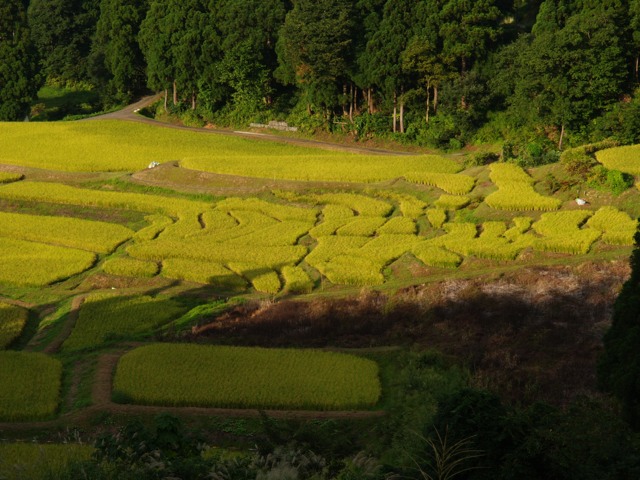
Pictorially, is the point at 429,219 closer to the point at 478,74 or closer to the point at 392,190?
the point at 392,190

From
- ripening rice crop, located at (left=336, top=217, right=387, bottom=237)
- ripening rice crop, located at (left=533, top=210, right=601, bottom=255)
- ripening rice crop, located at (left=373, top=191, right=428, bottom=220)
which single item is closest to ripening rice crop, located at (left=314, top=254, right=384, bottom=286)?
ripening rice crop, located at (left=336, top=217, right=387, bottom=237)

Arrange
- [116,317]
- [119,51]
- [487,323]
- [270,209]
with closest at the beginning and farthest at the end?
[487,323] < [116,317] < [270,209] < [119,51]

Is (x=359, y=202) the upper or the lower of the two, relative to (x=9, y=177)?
upper

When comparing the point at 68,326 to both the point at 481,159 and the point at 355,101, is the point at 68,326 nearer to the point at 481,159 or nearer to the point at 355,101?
the point at 481,159

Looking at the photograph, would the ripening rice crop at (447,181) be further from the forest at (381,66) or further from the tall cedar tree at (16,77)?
the tall cedar tree at (16,77)

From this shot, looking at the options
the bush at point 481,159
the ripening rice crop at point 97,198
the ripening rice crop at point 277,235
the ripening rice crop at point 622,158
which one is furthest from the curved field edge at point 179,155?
the ripening rice crop at point 622,158

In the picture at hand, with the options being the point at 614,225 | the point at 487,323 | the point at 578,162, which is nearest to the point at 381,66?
the point at 578,162

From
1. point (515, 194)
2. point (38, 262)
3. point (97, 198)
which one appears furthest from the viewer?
point (97, 198)
